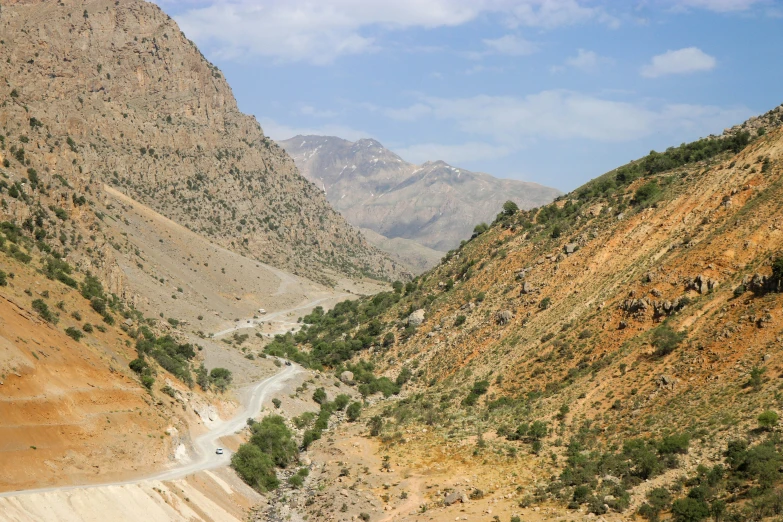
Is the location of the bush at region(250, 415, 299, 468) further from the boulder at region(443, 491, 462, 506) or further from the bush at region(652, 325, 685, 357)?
the bush at region(652, 325, 685, 357)

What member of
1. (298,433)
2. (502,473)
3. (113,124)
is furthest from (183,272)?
(502,473)

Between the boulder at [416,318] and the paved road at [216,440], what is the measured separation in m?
16.6

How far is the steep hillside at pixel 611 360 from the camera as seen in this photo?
38.6 m

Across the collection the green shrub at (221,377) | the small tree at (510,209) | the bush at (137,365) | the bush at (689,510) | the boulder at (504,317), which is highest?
the small tree at (510,209)

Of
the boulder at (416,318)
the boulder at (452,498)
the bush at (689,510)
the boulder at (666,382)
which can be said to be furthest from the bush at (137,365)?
the boulder at (416,318)

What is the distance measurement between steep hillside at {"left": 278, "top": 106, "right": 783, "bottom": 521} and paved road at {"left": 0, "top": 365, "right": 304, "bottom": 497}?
8333 millimetres

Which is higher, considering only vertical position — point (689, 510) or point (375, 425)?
point (689, 510)

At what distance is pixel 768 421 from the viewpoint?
3700cm

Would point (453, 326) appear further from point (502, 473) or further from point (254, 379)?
point (502, 473)

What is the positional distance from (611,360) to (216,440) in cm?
3024

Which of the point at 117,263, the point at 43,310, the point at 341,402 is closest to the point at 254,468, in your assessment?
the point at 43,310

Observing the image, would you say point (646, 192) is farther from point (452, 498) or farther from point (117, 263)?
point (117, 263)

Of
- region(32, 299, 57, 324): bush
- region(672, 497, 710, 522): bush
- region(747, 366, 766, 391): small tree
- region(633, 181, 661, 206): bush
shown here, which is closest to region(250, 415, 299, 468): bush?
region(32, 299, 57, 324): bush

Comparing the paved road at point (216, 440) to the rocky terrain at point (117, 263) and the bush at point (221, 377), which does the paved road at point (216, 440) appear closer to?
the rocky terrain at point (117, 263)
